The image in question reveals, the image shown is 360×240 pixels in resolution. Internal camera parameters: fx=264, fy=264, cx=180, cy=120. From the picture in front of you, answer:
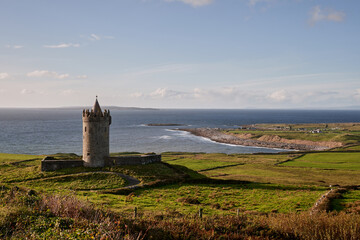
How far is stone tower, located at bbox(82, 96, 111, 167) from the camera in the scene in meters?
39.7

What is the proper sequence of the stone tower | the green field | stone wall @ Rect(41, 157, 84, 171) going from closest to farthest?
stone wall @ Rect(41, 157, 84, 171), the stone tower, the green field

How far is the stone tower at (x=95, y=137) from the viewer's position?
39.7m

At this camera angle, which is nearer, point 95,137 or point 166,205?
point 166,205

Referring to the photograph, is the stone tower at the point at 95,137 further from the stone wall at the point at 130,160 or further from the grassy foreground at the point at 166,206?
the grassy foreground at the point at 166,206

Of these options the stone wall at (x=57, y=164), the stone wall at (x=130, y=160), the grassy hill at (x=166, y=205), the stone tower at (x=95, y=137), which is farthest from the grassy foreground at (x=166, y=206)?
the stone tower at (x=95, y=137)

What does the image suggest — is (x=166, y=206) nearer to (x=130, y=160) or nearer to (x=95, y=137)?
(x=130, y=160)

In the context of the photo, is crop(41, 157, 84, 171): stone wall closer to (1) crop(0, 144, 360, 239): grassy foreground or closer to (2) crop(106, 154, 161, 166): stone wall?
(1) crop(0, 144, 360, 239): grassy foreground

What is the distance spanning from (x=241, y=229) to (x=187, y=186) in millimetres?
22136

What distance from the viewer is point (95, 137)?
131 ft

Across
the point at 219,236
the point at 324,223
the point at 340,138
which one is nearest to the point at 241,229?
the point at 219,236

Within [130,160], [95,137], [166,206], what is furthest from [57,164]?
[166,206]

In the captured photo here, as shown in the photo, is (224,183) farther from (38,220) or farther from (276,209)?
(38,220)

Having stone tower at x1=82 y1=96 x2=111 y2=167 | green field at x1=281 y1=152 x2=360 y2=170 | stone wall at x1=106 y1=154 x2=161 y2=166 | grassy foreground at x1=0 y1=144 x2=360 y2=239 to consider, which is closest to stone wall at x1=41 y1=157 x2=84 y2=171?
grassy foreground at x1=0 y1=144 x2=360 y2=239

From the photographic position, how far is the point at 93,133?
3972 centimetres
